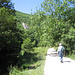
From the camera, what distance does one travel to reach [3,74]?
12.5 metres

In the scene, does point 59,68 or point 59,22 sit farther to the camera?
point 59,22

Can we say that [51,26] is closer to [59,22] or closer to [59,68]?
[59,22]

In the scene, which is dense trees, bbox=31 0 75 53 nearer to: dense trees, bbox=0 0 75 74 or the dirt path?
dense trees, bbox=0 0 75 74

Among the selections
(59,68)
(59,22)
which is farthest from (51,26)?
(59,68)

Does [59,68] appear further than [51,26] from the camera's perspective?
No

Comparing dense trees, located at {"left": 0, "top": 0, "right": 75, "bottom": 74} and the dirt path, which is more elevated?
dense trees, located at {"left": 0, "top": 0, "right": 75, "bottom": 74}

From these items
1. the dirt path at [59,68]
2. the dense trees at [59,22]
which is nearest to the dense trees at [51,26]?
the dense trees at [59,22]

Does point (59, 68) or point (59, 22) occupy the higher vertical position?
point (59, 22)

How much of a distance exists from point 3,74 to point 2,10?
7803mm

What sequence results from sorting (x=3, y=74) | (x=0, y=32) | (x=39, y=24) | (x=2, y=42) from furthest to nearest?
(x=39, y=24), (x=2, y=42), (x=0, y=32), (x=3, y=74)

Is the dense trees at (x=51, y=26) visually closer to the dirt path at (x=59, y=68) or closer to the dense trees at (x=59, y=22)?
the dense trees at (x=59, y=22)

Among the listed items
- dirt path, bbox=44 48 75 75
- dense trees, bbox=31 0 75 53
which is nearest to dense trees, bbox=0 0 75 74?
dense trees, bbox=31 0 75 53

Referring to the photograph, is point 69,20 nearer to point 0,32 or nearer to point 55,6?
point 55,6

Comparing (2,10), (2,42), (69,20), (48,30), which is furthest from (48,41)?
(2,10)
